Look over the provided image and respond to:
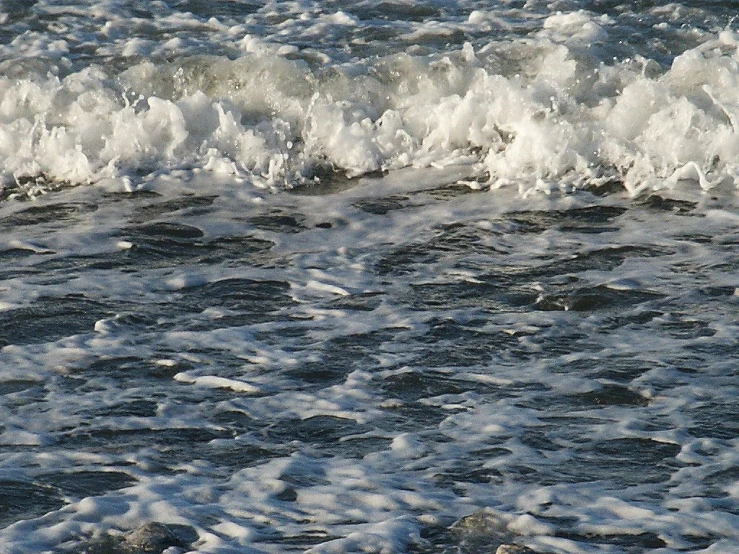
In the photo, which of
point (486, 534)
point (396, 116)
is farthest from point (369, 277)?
point (486, 534)

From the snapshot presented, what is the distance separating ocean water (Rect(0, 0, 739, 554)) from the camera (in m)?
3.56

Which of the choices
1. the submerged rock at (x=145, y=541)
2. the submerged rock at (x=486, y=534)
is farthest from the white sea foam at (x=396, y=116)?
the submerged rock at (x=145, y=541)

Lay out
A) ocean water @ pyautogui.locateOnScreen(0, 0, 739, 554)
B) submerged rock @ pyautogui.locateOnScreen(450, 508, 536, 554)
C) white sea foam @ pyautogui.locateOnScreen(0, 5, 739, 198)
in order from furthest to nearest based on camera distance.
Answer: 1. white sea foam @ pyautogui.locateOnScreen(0, 5, 739, 198)
2. ocean water @ pyautogui.locateOnScreen(0, 0, 739, 554)
3. submerged rock @ pyautogui.locateOnScreen(450, 508, 536, 554)

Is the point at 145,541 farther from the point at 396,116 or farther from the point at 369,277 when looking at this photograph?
the point at 396,116

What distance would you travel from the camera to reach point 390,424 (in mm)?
4047

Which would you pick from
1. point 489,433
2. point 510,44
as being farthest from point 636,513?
point 510,44

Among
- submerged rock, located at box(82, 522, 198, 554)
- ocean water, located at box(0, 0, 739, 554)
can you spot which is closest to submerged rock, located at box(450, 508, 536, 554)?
ocean water, located at box(0, 0, 739, 554)

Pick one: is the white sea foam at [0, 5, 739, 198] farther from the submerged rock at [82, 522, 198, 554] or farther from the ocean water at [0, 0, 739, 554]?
the submerged rock at [82, 522, 198, 554]

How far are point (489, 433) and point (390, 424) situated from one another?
0.33 metres

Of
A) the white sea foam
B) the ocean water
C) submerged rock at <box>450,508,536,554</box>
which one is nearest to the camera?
submerged rock at <box>450,508,536,554</box>

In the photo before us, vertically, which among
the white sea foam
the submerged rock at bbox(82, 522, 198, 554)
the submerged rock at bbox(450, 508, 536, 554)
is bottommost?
the submerged rock at bbox(450, 508, 536, 554)

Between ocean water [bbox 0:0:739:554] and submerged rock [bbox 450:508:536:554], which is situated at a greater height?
ocean water [bbox 0:0:739:554]

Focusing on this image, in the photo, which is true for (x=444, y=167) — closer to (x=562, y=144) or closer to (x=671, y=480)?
(x=562, y=144)

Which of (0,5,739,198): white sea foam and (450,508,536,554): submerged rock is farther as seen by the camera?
(0,5,739,198): white sea foam
